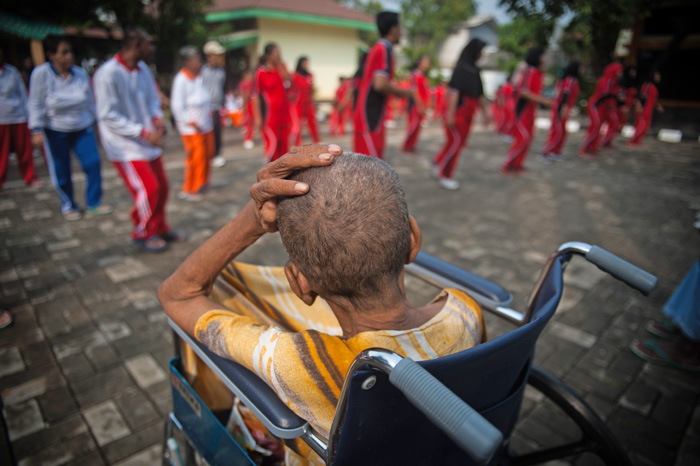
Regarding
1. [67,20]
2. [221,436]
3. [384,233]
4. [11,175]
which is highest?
[67,20]

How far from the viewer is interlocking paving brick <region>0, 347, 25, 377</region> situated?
230cm

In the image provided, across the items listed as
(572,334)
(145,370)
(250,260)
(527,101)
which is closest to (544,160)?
(527,101)

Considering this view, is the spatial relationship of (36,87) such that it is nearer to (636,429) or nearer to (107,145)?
(107,145)

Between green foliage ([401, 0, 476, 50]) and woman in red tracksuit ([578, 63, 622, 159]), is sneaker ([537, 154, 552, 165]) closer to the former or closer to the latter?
woman in red tracksuit ([578, 63, 622, 159])

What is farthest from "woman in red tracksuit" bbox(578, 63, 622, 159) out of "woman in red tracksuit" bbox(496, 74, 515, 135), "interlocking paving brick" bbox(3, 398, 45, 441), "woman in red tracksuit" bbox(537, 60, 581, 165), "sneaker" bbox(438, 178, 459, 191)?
"interlocking paving brick" bbox(3, 398, 45, 441)

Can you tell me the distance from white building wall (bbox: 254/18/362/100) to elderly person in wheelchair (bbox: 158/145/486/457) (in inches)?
707

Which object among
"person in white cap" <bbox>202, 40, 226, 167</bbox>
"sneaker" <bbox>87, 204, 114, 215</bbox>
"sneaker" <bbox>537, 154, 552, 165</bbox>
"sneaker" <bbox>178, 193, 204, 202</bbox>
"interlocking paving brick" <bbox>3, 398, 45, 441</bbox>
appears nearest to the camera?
"interlocking paving brick" <bbox>3, 398, 45, 441</bbox>

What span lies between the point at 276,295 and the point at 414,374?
879 mm

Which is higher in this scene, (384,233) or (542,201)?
(384,233)

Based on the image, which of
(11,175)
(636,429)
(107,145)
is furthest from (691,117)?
(11,175)

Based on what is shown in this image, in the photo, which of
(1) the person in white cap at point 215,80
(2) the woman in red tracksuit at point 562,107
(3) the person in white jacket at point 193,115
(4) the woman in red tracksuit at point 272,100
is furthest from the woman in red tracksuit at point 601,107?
(3) the person in white jacket at point 193,115

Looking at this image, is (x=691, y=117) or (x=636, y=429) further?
(x=691, y=117)

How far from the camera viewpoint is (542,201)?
5.71 m

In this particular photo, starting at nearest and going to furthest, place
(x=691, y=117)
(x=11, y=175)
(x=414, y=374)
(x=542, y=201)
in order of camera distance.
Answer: (x=414, y=374)
(x=542, y=201)
(x=11, y=175)
(x=691, y=117)
